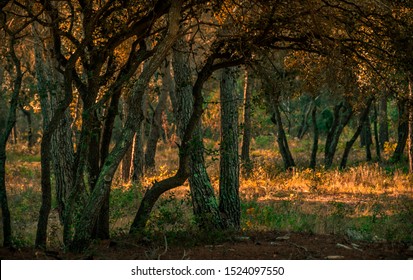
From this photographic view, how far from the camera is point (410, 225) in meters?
13.8

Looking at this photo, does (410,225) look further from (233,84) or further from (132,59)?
(132,59)

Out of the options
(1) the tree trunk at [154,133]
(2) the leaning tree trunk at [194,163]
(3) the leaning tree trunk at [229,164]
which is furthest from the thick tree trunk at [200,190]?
(1) the tree trunk at [154,133]

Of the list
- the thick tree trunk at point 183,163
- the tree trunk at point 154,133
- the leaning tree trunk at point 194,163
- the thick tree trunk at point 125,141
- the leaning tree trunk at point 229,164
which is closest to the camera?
the thick tree trunk at point 125,141

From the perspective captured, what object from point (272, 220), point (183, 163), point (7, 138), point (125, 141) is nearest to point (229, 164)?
point (272, 220)

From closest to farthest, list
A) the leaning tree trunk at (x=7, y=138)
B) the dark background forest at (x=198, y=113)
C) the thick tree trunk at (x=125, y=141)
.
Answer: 1. the thick tree trunk at (x=125, y=141)
2. the dark background forest at (x=198, y=113)
3. the leaning tree trunk at (x=7, y=138)

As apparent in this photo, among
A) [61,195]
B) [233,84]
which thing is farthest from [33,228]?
[233,84]

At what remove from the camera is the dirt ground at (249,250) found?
29.5 feet

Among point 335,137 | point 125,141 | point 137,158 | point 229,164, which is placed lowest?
point 229,164

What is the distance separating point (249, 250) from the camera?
9508mm

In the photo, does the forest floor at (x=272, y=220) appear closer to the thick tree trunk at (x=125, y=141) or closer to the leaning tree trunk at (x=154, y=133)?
the thick tree trunk at (x=125, y=141)

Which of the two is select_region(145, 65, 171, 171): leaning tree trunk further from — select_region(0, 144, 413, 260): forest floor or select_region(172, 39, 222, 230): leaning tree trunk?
select_region(172, 39, 222, 230): leaning tree trunk

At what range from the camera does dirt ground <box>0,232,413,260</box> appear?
29.5ft

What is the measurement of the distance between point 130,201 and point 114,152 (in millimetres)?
9687

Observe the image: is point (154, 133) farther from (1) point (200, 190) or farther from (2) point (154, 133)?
(1) point (200, 190)
